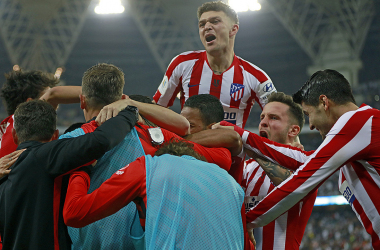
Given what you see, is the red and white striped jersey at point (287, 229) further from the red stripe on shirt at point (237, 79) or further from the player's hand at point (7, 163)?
the player's hand at point (7, 163)

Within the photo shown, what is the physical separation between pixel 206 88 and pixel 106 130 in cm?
230

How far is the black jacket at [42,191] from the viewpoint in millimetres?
1968

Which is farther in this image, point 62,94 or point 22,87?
point 22,87

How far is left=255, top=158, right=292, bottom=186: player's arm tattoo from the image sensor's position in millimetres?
2826

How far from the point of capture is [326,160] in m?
2.37

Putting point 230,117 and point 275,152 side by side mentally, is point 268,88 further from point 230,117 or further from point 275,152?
point 275,152

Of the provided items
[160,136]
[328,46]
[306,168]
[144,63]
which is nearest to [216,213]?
[160,136]

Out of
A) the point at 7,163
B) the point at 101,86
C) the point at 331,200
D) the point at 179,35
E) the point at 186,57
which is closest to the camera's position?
the point at 7,163

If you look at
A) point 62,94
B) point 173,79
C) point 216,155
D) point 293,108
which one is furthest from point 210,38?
point 216,155

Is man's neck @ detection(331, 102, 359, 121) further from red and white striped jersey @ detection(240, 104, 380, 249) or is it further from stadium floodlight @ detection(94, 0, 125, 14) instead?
stadium floodlight @ detection(94, 0, 125, 14)

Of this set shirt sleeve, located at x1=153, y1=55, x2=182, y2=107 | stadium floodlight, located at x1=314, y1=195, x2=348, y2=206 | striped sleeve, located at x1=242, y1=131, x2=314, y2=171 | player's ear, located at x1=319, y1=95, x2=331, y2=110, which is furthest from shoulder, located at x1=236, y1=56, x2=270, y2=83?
stadium floodlight, located at x1=314, y1=195, x2=348, y2=206

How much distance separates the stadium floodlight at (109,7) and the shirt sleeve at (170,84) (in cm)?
1538

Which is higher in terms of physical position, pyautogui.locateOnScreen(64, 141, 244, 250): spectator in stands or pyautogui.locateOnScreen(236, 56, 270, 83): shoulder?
pyautogui.locateOnScreen(236, 56, 270, 83): shoulder

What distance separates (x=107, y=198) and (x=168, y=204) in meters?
0.29
